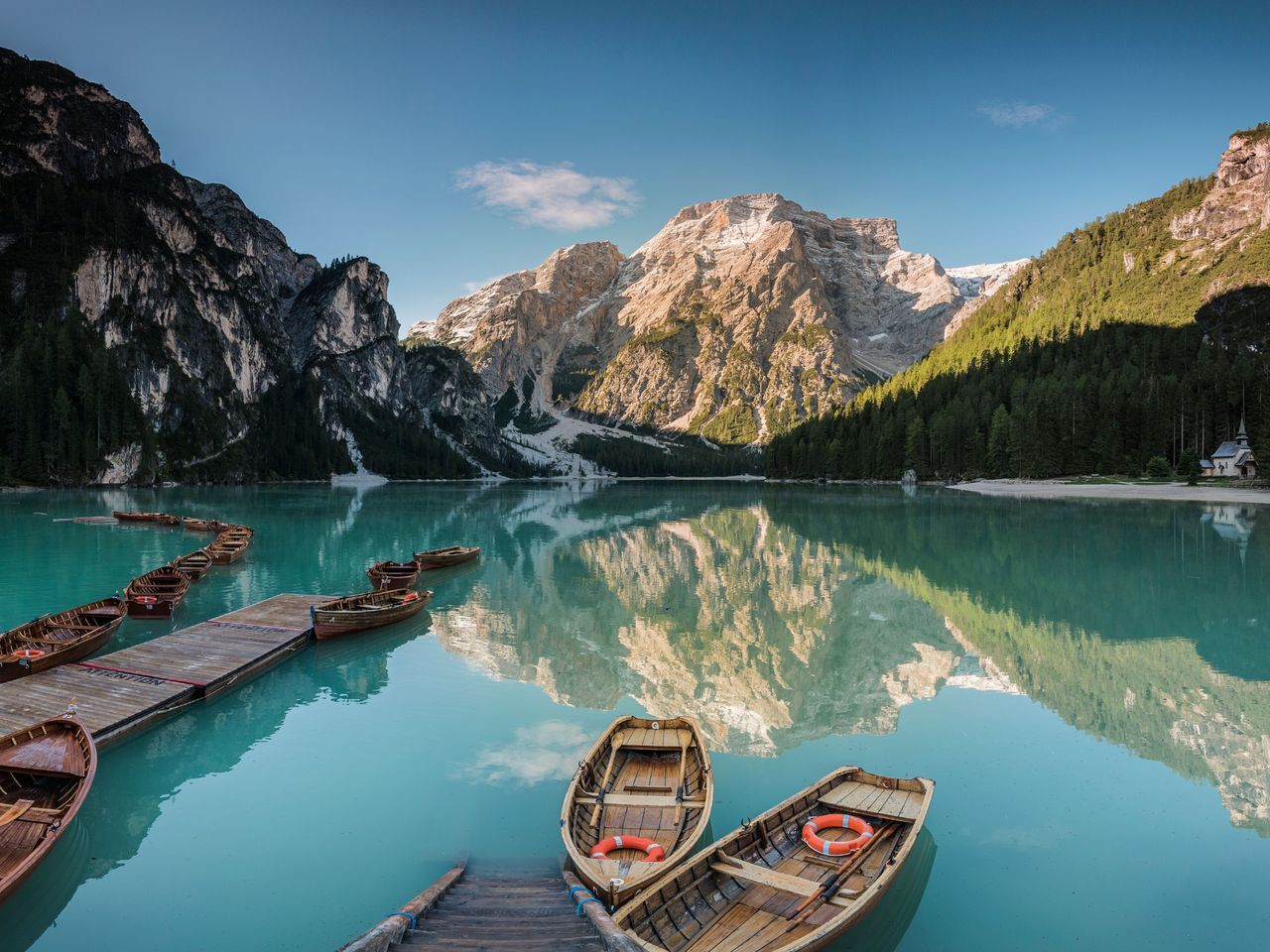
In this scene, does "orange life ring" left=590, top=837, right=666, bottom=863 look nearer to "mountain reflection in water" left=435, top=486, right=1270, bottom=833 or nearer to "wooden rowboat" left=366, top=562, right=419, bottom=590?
"mountain reflection in water" left=435, top=486, right=1270, bottom=833

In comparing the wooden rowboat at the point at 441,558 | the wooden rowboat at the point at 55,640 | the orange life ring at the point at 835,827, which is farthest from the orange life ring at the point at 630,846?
the wooden rowboat at the point at 441,558

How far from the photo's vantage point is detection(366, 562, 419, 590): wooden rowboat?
117 feet

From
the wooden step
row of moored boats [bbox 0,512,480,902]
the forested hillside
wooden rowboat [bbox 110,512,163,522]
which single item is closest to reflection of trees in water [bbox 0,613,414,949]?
row of moored boats [bbox 0,512,480,902]

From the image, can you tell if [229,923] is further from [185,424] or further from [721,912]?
[185,424]

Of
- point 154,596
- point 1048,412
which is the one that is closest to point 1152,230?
point 1048,412

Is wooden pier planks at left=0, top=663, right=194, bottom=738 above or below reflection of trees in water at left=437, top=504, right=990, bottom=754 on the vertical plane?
above

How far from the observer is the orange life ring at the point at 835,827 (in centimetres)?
1049

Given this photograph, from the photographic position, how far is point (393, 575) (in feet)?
123

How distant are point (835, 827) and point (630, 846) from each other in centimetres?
326

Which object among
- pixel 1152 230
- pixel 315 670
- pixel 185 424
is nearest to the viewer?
pixel 315 670

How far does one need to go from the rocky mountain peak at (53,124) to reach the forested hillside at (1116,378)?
20262cm

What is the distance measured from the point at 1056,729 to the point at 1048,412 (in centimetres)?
12582

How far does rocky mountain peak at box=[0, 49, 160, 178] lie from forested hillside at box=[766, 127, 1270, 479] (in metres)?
203

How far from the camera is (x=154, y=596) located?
29.6m
